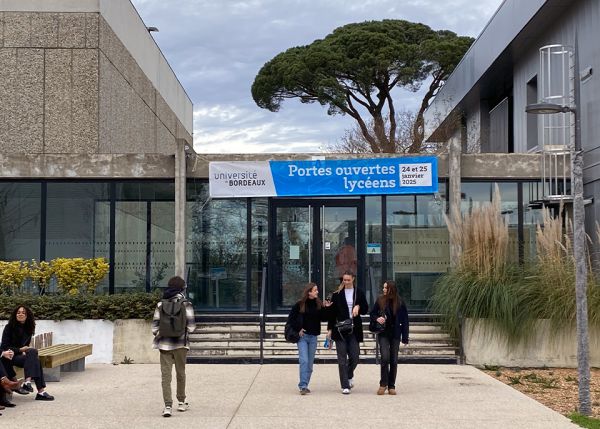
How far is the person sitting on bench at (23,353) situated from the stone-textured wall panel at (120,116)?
809 cm

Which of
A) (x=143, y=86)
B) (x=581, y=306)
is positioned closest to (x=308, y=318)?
(x=581, y=306)

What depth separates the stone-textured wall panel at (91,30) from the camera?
18.3m

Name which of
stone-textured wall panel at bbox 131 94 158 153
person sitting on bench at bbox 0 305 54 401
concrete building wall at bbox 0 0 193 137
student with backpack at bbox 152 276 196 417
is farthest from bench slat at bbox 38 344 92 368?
stone-textured wall panel at bbox 131 94 158 153

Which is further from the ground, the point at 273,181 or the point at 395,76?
the point at 395,76

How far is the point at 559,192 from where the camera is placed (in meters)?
16.0

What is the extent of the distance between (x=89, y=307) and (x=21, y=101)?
20.4ft

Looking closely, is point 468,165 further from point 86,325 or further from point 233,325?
point 86,325

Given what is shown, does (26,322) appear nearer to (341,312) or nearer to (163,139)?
(341,312)

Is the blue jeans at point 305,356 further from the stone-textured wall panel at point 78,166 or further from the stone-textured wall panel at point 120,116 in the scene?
the stone-textured wall panel at point 120,116

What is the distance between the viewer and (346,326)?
1077 cm

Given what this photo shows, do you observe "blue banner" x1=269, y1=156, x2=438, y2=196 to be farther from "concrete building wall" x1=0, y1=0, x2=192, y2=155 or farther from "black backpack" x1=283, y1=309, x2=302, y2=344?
"black backpack" x1=283, y1=309, x2=302, y2=344

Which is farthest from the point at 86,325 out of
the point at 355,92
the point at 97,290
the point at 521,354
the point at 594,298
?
the point at 355,92

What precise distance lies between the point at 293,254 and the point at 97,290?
408 cm

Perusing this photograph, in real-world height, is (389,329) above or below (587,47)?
below
